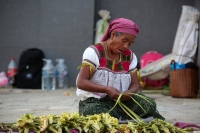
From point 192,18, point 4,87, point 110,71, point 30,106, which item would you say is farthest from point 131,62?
point 4,87

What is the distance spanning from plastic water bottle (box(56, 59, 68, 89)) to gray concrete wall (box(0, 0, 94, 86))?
0.40 feet

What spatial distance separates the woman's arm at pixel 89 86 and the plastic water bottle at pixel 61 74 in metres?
4.73

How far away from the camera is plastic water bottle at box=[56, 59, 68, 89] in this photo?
8734 mm

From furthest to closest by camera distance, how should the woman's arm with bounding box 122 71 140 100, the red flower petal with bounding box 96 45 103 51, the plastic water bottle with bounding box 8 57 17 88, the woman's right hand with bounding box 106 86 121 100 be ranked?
the plastic water bottle with bounding box 8 57 17 88
the woman's arm with bounding box 122 71 140 100
the red flower petal with bounding box 96 45 103 51
the woman's right hand with bounding box 106 86 121 100

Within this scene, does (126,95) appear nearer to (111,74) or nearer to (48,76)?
(111,74)

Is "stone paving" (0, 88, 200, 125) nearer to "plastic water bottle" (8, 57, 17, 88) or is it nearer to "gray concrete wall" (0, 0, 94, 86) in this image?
"plastic water bottle" (8, 57, 17, 88)

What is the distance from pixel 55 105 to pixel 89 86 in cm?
229

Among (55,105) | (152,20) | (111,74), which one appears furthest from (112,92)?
(152,20)

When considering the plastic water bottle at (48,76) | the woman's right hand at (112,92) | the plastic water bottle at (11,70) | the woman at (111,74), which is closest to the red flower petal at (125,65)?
the woman at (111,74)

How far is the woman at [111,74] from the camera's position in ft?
13.0

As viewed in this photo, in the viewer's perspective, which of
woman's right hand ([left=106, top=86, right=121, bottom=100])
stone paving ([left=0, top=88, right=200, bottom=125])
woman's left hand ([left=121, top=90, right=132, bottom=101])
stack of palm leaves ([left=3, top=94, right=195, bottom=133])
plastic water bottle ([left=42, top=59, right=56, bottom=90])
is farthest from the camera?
plastic water bottle ([left=42, top=59, right=56, bottom=90])

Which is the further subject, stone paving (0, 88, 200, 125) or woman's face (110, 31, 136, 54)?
stone paving (0, 88, 200, 125)

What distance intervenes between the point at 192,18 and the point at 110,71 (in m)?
4.50

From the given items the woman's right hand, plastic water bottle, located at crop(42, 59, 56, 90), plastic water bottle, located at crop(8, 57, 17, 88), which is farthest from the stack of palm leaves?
plastic water bottle, located at crop(8, 57, 17, 88)
